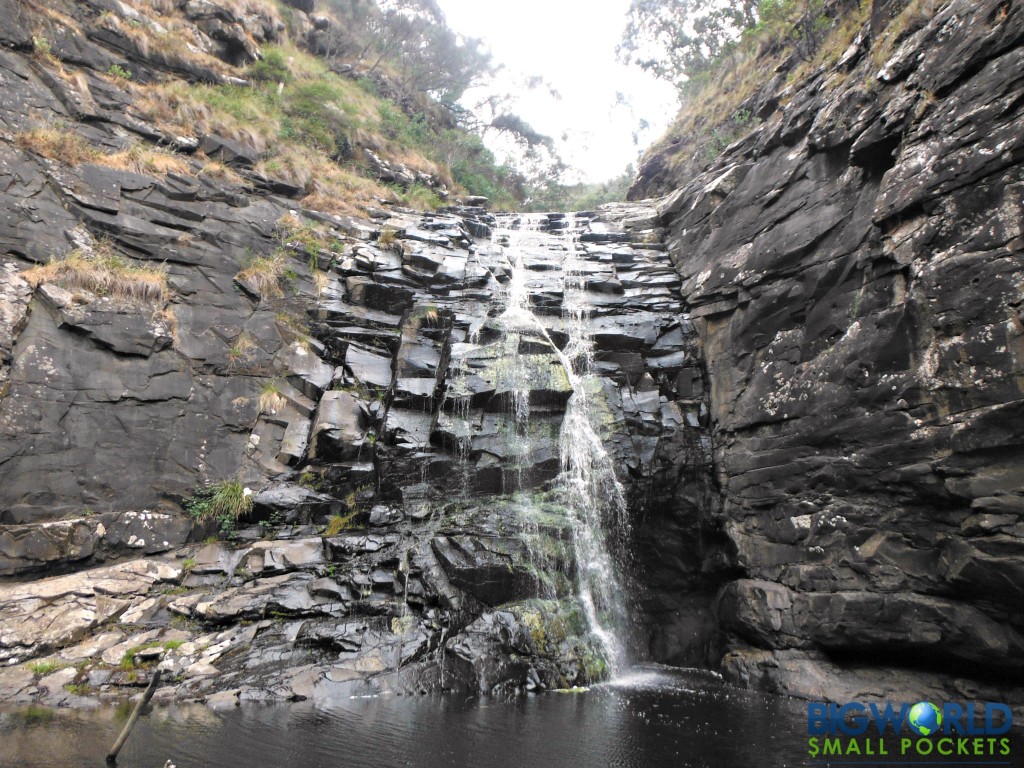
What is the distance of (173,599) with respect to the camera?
27.9 feet

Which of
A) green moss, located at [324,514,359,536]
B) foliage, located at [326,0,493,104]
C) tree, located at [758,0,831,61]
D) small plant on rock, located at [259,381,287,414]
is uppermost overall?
foliage, located at [326,0,493,104]

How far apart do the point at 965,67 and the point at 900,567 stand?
7082 mm

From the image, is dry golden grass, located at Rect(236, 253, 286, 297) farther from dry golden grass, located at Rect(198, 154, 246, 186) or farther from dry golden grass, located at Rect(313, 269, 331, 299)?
dry golden grass, located at Rect(198, 154, 246, 186)

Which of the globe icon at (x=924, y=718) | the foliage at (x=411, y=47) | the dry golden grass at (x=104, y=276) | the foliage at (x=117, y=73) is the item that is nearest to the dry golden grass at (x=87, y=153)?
the dry golden grass at (x=104, y=276)

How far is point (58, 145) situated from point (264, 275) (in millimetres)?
4811

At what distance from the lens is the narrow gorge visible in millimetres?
7395

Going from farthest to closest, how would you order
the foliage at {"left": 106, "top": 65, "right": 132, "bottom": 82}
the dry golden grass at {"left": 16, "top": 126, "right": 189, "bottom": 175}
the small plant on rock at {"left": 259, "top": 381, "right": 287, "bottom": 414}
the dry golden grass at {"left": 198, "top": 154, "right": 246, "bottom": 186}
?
the foliage at {"left": 106, "top": 65, "right": 132, "bottom": 82}
the dry golden grass at {"left": 198, "top": 154, "right": 246, "bottom": 186}
the dry golden grass at {"left": 16, "top": 126, "right": 189, "bottom": 175}
the small plant on rock at {"left": 259, "top": 381, "right": 287, "bottom": 414}

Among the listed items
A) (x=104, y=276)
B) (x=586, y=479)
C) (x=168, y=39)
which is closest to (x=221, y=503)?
(x=104, y=276)

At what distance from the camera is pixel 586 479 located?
11.2 meters

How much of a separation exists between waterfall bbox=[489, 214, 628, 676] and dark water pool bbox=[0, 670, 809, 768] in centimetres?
245

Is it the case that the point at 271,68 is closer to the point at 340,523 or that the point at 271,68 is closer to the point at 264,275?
the point at 264,275

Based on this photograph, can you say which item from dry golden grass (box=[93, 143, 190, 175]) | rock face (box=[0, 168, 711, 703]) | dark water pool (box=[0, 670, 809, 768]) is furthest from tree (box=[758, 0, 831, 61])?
dry golden grass (box=[93, 143, 190, 175])

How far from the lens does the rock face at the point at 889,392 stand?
702 cm

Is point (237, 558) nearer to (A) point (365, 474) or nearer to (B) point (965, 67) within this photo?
(A) point (365, 474)
